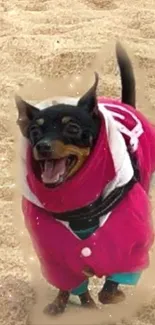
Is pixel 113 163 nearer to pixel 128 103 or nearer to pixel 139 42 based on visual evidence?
pixel 128 103

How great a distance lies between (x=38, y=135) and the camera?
5.94ft

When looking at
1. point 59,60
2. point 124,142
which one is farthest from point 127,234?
point 59,60

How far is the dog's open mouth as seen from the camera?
180 cm

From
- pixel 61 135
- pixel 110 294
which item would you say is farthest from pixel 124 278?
pixel 61 135

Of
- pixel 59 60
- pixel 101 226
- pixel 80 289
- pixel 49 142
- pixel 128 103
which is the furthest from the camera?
pixel 59 60

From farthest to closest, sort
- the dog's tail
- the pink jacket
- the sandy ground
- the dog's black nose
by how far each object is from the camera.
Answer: the sandy ground < the dog's tail < the pink jacket < the dog's black nose

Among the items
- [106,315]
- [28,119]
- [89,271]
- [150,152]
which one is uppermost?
[28,119]

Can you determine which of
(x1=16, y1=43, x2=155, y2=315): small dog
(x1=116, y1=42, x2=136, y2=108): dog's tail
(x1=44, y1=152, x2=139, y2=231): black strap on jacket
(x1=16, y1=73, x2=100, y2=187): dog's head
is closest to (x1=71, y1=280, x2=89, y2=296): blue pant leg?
(x1=16, y1=43, x2=155, y2=315): small dog

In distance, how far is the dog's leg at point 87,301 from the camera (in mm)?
2090

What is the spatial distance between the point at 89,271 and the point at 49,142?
313 mm

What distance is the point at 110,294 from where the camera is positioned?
6.70ft

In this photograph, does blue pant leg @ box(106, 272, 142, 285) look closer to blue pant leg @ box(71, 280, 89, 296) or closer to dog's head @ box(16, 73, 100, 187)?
blue pant leg @ box(71, 280, 89, 296)

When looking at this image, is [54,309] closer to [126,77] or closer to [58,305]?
[58,305]

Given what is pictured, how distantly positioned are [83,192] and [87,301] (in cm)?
34
